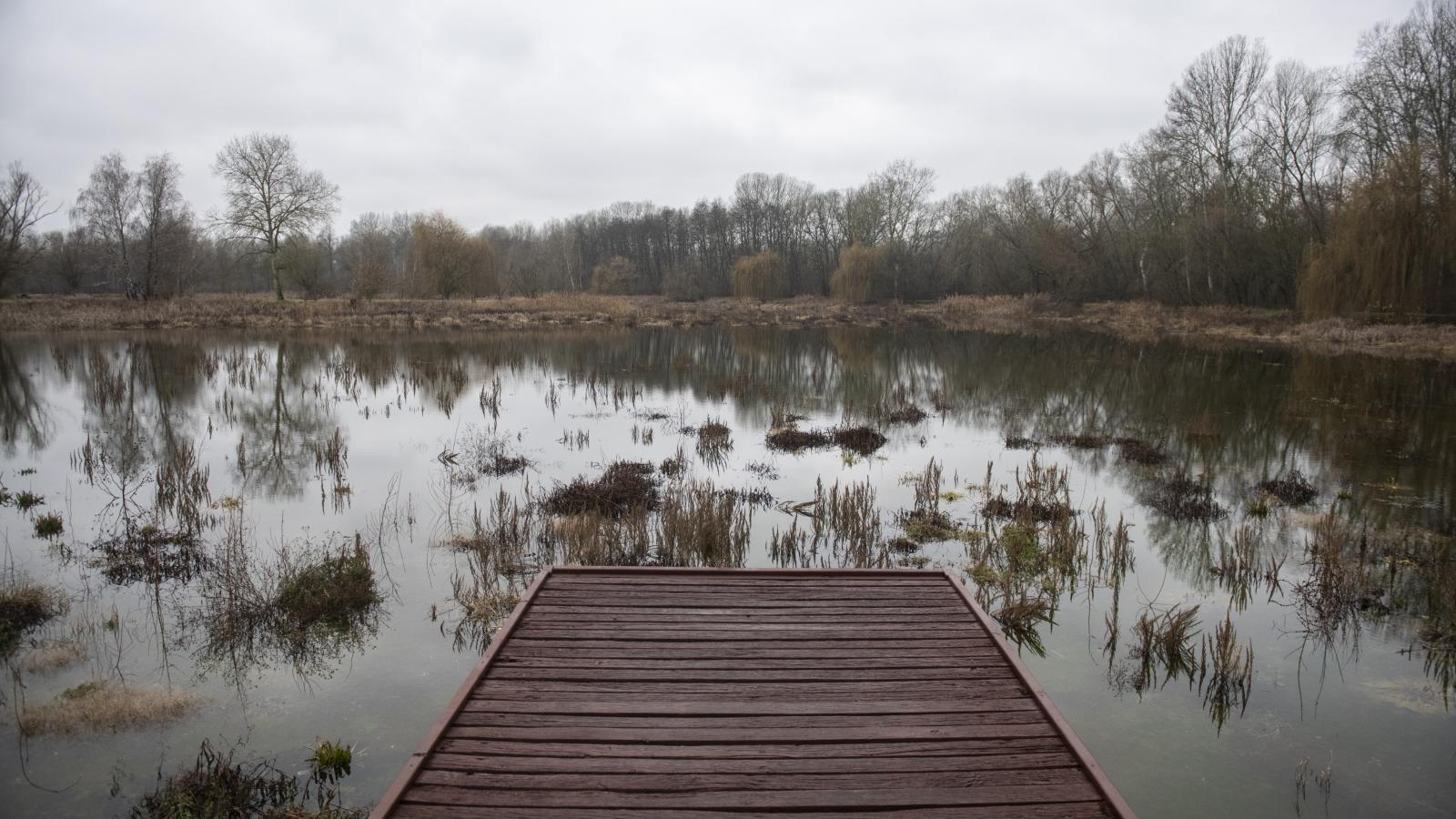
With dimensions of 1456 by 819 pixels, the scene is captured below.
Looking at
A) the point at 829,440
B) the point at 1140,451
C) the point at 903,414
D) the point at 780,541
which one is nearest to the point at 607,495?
the point at 780,541

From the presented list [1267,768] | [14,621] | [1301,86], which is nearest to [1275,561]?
[1267,768]

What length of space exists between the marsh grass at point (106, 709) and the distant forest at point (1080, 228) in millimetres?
35546

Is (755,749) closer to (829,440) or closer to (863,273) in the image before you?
(829,440)

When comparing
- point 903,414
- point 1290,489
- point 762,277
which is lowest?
point 1290,489

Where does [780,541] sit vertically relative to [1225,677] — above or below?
above

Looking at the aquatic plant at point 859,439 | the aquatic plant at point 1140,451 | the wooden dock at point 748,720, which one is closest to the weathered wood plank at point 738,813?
the wooden dock at point 748,720

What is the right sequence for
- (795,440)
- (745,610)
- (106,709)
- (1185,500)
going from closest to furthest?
(106,709), (745,610), (1185,500), (795,440)

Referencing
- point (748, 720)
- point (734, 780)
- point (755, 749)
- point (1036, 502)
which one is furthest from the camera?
point (1036, 502)

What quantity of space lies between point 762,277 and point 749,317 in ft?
37.2

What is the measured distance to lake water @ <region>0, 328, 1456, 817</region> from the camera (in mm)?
5117

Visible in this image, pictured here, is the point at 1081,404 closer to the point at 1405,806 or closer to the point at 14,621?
the point at 1405,806

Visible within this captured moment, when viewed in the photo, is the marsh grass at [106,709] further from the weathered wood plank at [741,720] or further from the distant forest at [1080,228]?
the distant forest at [1080,228]

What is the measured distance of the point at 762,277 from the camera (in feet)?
200

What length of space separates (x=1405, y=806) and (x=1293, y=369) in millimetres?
22848
